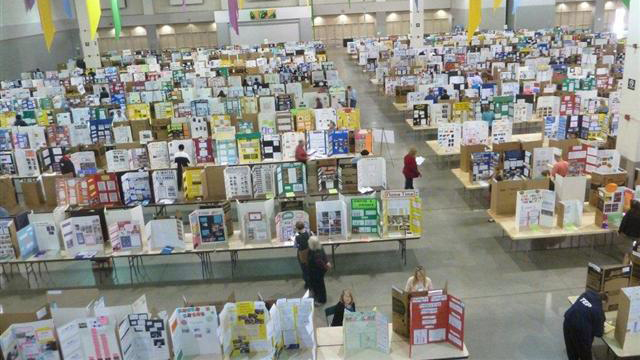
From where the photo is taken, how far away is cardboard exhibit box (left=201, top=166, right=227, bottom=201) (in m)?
11.1

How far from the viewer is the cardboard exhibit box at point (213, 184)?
11.1 metres

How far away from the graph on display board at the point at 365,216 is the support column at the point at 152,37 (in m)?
40.4

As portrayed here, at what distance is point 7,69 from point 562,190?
97.7ft

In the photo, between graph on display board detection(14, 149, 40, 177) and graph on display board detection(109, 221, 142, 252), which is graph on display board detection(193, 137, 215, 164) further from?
graph on display board detection(109, 221, 142, 252)

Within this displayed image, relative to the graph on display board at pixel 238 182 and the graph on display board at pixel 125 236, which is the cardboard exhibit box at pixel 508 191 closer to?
the graph on display board at pixel 238 182

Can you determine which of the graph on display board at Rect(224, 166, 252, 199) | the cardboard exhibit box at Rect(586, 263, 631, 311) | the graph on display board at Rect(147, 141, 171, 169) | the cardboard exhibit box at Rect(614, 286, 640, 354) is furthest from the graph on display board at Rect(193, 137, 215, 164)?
the cardboard exhibit box at Rect(614, 286, 640, 354)

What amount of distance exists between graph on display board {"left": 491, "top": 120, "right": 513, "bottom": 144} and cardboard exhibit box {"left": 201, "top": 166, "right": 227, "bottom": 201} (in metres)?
6.02

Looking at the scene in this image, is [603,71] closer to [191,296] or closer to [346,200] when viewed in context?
[346,200]

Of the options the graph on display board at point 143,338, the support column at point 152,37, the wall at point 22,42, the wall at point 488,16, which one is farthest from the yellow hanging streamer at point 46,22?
the wall at point 488,16

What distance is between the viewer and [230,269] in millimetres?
9617

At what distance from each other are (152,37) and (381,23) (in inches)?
720

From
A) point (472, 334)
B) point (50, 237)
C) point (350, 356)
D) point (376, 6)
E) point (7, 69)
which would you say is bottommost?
point (472, 334)

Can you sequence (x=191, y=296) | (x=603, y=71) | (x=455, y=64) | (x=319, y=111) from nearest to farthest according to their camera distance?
1. (x=191, y=296)
2. (x=319, y=111)
3. (x=603, y=71)
4. (x=455, y=64)

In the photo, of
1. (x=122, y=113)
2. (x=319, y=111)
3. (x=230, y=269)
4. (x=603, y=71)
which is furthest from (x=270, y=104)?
(x=603, y=71)
